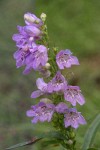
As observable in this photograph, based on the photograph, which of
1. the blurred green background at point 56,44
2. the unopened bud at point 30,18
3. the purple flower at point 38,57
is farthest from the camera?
the blurred green background at point 56,44

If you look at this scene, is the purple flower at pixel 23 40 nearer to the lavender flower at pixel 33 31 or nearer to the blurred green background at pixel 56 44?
the lavender flower at pixel 33 31

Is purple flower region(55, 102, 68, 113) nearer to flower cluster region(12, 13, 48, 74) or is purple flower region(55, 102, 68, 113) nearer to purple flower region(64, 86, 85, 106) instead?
purple flower region(64, 86, 85, 106)

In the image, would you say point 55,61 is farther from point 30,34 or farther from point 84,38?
point 84,38

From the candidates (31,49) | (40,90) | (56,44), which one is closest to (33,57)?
(31,49)

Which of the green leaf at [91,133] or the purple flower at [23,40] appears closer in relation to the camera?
the purple flower at [23,40]

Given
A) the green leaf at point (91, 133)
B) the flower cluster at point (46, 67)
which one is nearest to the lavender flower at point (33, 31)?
the flower cluster at point (46, 67)

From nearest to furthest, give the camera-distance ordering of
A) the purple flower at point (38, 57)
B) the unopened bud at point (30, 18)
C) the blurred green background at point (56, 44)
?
the purple flower at point (38, 57) → the unopened bud at point (30, 18) → the blurred green background at point (56, 44)

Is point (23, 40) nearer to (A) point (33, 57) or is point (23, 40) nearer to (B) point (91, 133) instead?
(A) point (33, 57)
